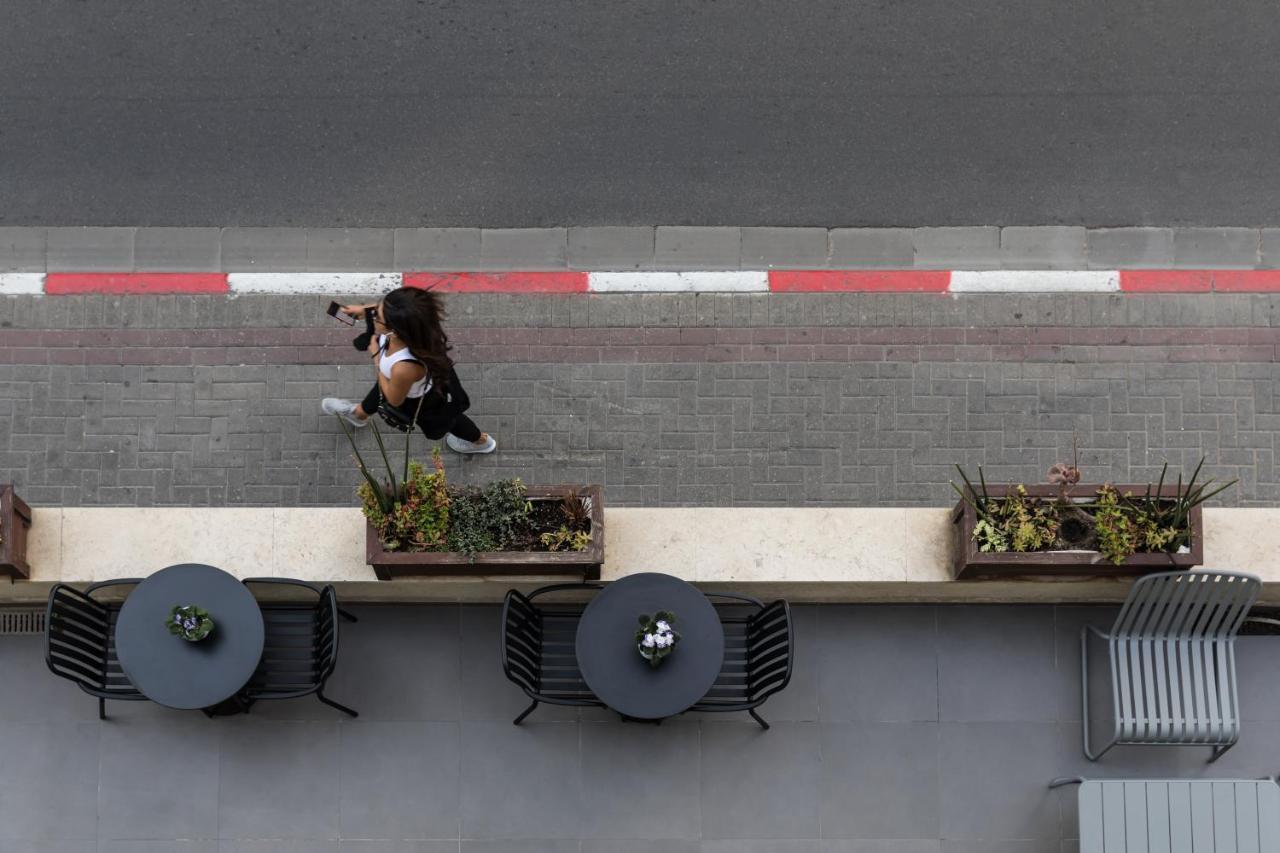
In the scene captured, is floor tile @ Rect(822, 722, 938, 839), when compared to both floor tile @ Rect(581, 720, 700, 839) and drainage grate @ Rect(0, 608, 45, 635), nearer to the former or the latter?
floor tile @ Rect(581, 720, 700, 839)

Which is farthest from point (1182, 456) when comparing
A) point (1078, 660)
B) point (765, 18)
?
point (765, 18)

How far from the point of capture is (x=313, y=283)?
25.9ft

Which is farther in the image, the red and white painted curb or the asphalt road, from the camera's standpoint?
the asphalt road

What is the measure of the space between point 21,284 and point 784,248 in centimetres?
553

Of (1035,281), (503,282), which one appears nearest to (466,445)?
(503,282)

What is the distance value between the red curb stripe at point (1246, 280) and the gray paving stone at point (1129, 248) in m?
0.36

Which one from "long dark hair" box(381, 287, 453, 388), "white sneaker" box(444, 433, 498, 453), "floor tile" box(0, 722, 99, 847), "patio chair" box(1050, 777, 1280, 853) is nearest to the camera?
"long dark hair" box(381, 287, 453, 388)

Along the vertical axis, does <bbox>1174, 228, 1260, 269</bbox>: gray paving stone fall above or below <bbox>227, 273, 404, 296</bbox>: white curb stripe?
above

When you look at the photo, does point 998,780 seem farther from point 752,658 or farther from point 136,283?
point 136,283

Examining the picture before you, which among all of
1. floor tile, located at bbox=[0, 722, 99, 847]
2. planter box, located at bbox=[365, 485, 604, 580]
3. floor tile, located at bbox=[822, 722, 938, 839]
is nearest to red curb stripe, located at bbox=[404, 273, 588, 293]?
planter box, located at bbox=[365, 485, 604, 580]

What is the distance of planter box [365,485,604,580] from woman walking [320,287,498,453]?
785 mm

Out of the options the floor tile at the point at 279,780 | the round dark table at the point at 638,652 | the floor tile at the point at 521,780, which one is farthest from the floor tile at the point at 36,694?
the round dark table at the point at 638,652

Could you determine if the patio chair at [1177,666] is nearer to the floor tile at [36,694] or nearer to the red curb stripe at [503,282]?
the red curb stripe at [503,282]

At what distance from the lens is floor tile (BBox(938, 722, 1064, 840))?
22.3 ft
